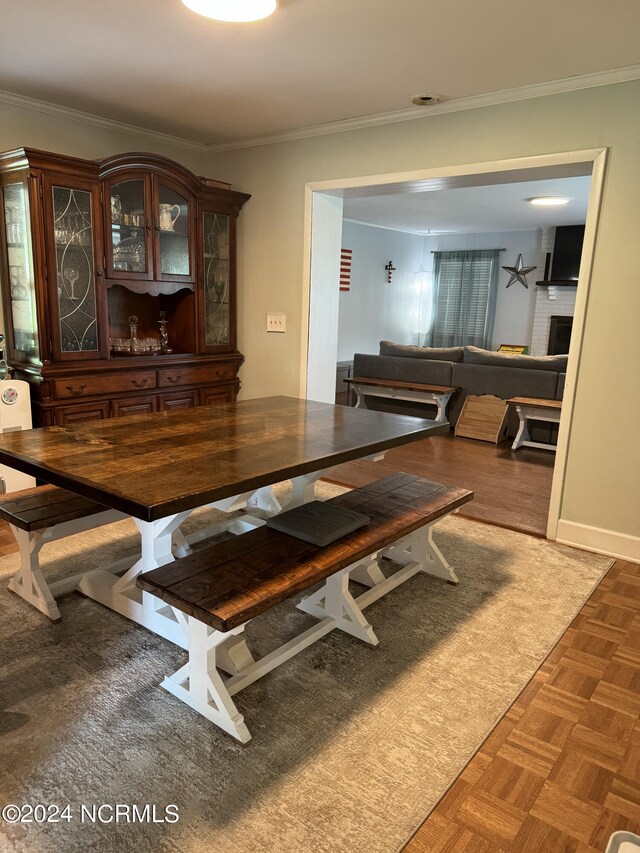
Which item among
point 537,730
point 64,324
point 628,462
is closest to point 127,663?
point 537,730

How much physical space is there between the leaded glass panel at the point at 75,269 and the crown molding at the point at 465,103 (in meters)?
1.40

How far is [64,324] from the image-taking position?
11.6ft

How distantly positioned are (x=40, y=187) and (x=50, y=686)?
105 inches

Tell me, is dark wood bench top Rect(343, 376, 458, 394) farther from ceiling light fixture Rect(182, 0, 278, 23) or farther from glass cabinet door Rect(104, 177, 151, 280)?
ceiling light fixture Rect(182, 0, 278, 23)

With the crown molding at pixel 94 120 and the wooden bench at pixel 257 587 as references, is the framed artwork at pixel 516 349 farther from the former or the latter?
the wooden bench at pixel 257 587

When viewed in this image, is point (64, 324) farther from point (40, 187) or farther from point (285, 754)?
point (285, 754)

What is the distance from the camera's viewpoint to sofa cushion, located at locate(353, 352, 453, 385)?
6098 millimetres

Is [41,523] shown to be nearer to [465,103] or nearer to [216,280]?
[216,280]

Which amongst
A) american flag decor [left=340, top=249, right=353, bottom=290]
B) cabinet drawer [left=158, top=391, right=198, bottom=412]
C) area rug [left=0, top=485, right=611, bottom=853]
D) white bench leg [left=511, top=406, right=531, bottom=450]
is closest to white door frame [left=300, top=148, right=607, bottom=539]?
cabinet drawer [left=158, top=391, right=198, bottom=412]

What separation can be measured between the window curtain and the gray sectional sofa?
10.7 feet

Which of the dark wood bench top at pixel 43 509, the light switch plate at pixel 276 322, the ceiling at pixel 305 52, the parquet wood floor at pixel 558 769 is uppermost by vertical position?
the ceiling at pixel 305 52

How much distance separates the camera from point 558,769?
1676mm

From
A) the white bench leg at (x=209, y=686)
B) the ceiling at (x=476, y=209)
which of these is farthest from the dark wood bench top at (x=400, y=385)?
the white bench leg at (x=209, y=686)

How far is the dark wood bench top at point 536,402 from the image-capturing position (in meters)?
5.16
